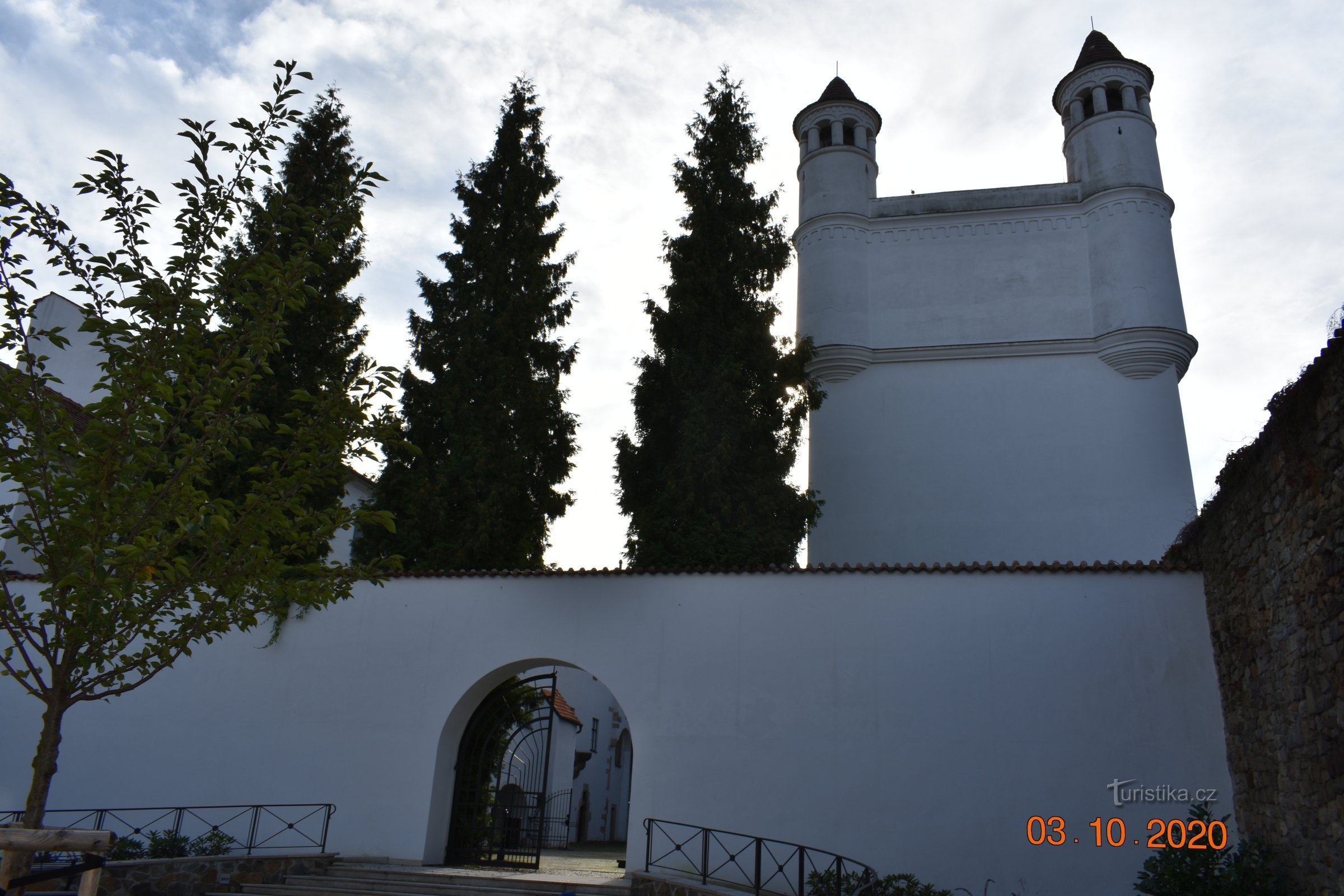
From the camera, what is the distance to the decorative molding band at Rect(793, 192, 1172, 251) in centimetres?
2036

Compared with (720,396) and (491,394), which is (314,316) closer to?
(491,394)

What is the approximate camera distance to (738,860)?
35.8 feet

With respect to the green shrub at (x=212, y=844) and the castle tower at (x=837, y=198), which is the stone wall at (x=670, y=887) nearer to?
the green shrub at (x=212, y=844)

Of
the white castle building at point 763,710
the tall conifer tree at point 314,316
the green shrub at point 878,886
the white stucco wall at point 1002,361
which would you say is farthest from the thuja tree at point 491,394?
the green shrub at point 878,886

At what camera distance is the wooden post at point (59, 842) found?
13.2ft

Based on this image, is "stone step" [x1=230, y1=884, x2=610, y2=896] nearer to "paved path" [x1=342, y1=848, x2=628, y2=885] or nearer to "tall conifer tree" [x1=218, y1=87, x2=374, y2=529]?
"paved path" [x1=342, y1=848, x2=628, y2=885]

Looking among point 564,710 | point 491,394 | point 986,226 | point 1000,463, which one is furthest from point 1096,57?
point 564,710

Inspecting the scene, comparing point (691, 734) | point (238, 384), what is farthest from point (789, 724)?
point (238, 384)

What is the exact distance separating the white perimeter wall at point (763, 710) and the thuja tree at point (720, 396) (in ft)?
13.7

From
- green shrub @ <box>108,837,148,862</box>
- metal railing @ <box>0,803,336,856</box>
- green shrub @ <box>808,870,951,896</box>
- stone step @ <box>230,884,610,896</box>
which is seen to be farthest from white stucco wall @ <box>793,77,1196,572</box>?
green shrub @ <box>108,837,148,862</box>

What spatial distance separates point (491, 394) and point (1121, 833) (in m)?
12.7

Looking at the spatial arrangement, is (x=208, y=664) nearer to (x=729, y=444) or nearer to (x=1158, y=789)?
(x=729, y=444)

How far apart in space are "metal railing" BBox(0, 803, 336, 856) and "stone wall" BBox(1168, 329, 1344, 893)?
1066 cm

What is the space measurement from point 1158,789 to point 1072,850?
117 cm
